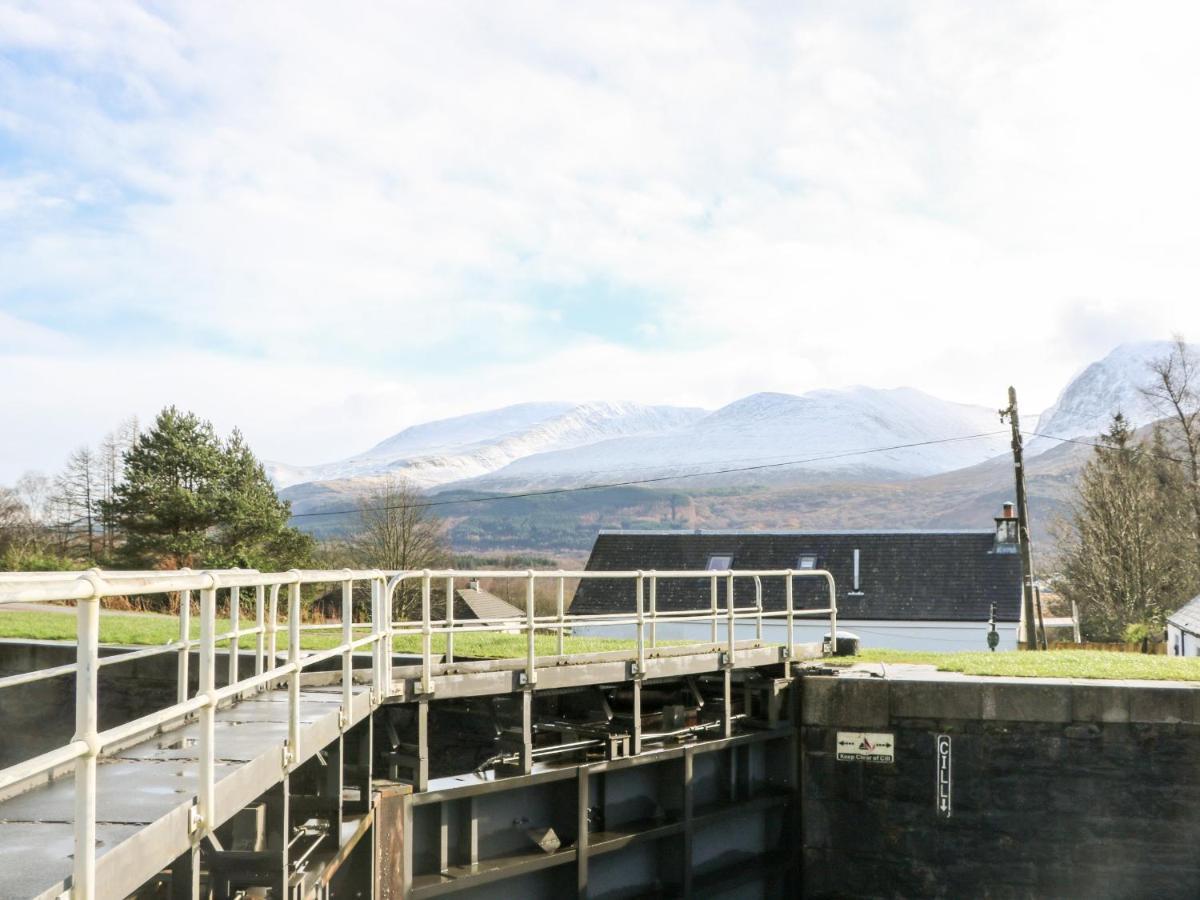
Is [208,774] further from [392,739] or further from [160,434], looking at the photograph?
[160,434]

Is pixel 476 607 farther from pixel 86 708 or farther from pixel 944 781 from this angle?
pixel 86 708

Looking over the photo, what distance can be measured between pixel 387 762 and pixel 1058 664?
10.3 meters

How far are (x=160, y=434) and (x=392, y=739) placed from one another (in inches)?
1133

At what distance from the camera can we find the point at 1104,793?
12367 mm

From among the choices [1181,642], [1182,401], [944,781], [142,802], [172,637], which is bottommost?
[1181,642]

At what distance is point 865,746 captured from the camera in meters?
13.1

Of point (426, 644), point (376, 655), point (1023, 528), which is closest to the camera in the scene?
point (376, 655)

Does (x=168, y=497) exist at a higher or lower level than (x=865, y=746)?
higher

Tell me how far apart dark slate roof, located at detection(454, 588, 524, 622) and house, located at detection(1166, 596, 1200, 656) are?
2440 centimetres

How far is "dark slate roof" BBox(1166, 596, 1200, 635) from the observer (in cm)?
2811

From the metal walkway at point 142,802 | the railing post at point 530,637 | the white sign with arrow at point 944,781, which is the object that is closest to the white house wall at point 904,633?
the white sign with arrow at point 944,781

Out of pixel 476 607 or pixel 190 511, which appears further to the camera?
pixel 476 607

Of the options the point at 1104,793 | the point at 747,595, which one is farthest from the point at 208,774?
the point at 747,595

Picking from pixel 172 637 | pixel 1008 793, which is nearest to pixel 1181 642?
pixel 1008 793
